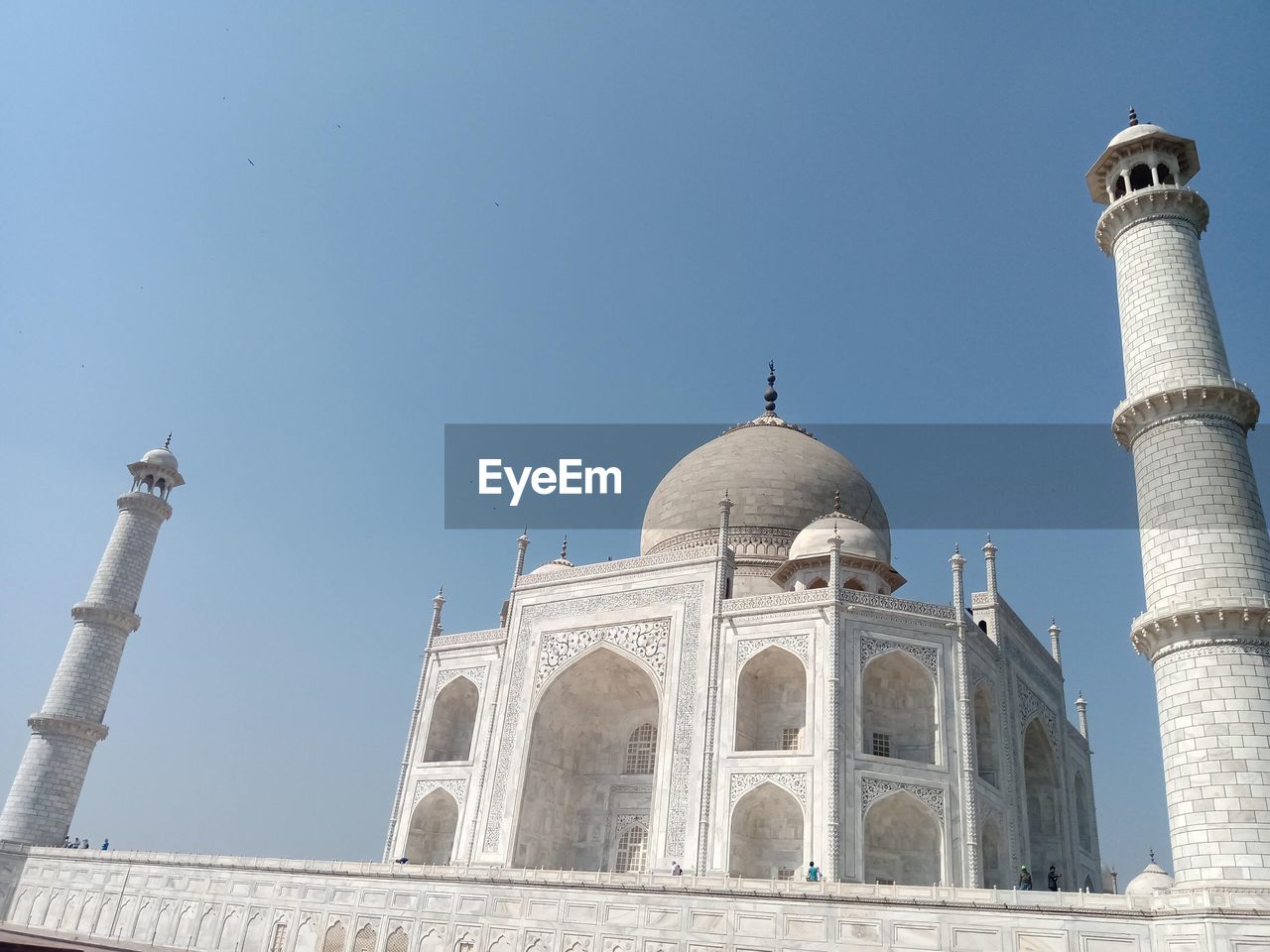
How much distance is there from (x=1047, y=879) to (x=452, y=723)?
12.6 m

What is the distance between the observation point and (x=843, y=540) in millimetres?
19891

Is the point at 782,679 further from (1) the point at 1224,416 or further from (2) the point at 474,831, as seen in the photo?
(1) the point at 1224,416

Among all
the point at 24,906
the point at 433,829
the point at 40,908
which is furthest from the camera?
the point at 433,829

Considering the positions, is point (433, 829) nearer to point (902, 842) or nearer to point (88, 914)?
point (88, 914)

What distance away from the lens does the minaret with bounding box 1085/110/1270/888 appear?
9734mm

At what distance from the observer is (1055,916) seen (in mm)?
10250

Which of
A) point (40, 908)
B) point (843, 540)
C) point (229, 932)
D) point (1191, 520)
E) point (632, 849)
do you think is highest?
point (843, 540)

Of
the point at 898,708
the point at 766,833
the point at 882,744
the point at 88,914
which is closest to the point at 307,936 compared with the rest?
the point at 88,914

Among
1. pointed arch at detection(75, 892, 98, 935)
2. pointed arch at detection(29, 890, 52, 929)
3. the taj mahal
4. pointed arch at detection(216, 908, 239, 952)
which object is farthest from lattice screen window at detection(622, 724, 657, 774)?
pointed arch at detection(29, 890, 52, 929)

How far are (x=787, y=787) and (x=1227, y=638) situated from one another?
766 cm

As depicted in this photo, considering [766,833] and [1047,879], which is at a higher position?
[1047,879]

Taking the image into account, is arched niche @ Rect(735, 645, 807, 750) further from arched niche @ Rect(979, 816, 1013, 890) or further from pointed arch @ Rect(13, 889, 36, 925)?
pointed arch @ Rect(13, 889, 36, 925)

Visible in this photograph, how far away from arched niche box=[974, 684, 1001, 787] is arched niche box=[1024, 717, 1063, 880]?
1.79m

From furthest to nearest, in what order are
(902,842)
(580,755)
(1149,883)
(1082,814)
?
(1082,814) → (580,755) → (902,842) → (1149,883)
